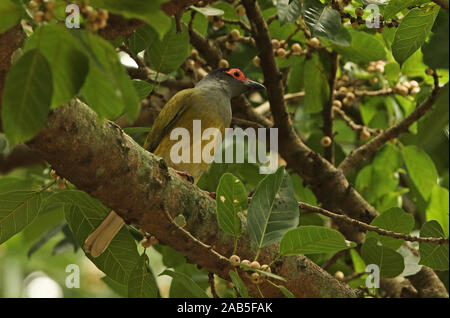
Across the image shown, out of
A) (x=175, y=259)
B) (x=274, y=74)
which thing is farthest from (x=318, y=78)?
(x=175, y=259)

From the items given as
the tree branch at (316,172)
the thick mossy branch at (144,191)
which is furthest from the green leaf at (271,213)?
the tree branch at (316,172)

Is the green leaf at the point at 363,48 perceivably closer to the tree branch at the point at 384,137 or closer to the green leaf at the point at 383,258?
the tree branch at the point at 384,137

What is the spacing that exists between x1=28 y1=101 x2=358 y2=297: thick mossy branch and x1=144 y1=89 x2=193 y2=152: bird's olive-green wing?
1.25 metres

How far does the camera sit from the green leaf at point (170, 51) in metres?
3.27

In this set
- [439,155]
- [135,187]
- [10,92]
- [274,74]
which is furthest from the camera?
[439,155]

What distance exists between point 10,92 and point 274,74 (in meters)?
2.43

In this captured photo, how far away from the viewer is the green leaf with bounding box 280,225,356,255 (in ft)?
7.42

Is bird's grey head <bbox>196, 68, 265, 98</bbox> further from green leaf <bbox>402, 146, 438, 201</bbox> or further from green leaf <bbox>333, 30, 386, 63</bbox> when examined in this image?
green leaf <bbox>402, 146, 438, 201</bbox>

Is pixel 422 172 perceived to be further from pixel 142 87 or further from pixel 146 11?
pixel 146 11

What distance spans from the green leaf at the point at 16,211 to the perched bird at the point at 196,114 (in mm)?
1219

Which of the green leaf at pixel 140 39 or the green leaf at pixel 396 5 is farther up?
the green leaf at pixel 396 5

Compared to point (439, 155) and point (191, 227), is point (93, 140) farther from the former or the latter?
point (439, 155)
